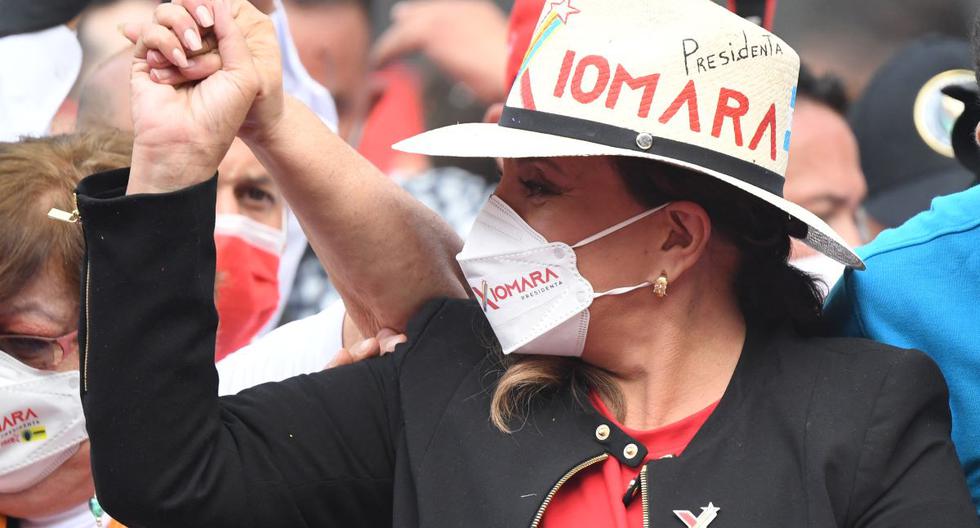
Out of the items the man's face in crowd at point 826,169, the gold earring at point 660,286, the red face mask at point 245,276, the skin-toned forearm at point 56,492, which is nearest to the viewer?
the gold earring at point 660,286

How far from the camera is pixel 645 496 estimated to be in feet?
7.38

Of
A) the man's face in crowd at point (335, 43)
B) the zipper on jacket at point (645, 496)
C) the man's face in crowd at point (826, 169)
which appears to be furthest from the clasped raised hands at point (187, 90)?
the man's face in crowd at point (826, 169)

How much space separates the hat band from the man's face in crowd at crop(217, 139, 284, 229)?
1784mm

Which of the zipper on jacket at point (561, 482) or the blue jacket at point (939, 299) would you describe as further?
the blue jacket at point (939, 299)

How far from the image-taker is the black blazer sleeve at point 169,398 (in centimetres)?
212

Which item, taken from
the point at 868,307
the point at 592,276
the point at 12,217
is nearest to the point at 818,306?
the point at 868,307

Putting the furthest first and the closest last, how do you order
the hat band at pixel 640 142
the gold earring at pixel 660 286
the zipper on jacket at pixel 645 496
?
the gold earring at pixel 660 286 < the hat band at pixel 640 142 < the zipper on jacket at pixel 645 496

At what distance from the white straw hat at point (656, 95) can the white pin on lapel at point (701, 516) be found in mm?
528

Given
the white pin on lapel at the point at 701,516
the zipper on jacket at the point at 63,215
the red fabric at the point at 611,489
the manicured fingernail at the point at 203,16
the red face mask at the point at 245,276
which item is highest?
the manicured fingernail at the point at 203,16

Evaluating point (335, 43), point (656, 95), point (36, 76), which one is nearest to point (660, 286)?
point (656, 95)

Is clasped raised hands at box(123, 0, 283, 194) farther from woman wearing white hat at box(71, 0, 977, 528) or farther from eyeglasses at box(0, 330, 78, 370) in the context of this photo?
eyeglasses at box(0, 330, 78, 370)

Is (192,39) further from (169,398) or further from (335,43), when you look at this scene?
(335,43)

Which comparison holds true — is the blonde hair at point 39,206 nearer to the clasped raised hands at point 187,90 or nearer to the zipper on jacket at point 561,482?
the clasped raised hands at point 187,90

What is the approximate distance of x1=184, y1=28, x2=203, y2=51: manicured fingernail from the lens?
2170 millimetres
